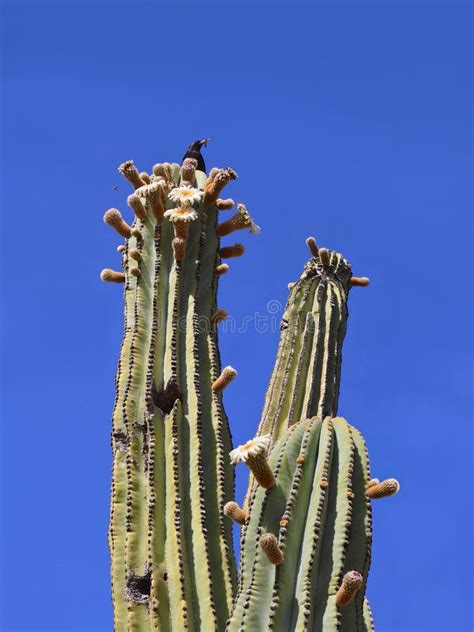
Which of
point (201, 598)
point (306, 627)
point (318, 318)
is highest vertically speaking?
point (318, 318)

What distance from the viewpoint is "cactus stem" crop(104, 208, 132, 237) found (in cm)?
684

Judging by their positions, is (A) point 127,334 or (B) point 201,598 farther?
(A) point 127,334

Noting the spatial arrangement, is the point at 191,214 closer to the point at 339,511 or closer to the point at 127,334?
the point at 127,334

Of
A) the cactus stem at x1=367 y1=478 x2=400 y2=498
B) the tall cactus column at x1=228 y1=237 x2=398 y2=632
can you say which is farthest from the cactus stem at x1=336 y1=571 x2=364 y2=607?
the cactus stem at x1=367 y1=478 x2=400 y2=498

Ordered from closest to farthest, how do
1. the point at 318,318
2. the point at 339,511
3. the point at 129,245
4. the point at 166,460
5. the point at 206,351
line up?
the point at 339,511 < the point at 166,460 < the point at 206,351 < the point at 129,245 < the point at 318,318

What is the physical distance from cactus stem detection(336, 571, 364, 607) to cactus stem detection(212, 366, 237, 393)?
1861 mm

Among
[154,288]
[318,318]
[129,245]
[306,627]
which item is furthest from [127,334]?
[306,627]

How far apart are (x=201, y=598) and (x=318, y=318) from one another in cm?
311

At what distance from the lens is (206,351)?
20.3 feet

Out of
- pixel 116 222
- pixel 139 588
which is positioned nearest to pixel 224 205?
pixel 116 222

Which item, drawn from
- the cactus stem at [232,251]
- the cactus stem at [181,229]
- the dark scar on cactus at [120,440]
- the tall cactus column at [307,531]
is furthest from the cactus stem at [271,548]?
the cactus stem at [232,251]

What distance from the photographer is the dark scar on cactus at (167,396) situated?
5871 millimetres

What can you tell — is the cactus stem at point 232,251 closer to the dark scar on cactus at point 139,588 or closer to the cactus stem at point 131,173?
the cactus stem at point 131,173

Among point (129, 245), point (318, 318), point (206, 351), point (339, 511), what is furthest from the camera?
point (318, 318)
